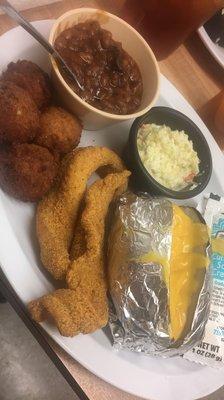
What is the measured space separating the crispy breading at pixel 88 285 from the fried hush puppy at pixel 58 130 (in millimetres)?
116

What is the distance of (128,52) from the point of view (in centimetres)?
117

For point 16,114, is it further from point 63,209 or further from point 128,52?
point 128,52

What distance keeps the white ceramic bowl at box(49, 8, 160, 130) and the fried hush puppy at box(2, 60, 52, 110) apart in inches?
1.1

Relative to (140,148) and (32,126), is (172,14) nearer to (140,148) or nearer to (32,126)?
(140,148)

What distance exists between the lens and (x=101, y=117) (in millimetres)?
1062

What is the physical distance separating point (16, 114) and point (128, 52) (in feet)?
1.23

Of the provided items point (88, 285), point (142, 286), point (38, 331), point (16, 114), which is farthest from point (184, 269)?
point (16, 114)

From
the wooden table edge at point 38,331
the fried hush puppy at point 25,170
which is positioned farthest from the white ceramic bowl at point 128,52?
the wooden table edge at point 38,331

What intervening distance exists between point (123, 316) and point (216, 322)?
0.99ft

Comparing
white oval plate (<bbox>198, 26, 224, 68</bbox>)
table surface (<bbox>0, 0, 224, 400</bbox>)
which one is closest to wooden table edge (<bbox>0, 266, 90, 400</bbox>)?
table surface (<bbox>0, 0, 224, 400</bbox>)

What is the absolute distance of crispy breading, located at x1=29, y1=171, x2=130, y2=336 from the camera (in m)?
0.91

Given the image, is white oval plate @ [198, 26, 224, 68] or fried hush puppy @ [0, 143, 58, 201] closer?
fried hush puppy @ [0, 143, 58, 201]

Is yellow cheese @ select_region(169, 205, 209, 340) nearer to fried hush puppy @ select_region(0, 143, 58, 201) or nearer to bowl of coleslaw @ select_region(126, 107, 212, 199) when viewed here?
bowl of coleslaw @ select_region(126, 107, 212, 199)

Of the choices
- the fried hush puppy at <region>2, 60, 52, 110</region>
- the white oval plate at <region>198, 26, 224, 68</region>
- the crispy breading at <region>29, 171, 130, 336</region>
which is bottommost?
the crispy breading at <region>29, 171, 130, 336</region>
